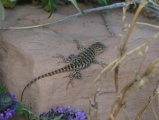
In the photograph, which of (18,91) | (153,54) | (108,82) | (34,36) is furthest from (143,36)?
(18,91)

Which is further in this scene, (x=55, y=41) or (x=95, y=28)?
(x=95, y=28)

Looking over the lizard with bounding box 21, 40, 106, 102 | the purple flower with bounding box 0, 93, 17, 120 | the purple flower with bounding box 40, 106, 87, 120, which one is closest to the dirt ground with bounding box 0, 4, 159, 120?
the lizard with bounding box 21, 40, 106, 102

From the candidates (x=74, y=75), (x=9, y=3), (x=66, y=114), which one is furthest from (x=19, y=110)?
(x=9, y=3)

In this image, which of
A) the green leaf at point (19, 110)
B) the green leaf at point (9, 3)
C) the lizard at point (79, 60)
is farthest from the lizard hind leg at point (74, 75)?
the green leaf at point (9, 3)

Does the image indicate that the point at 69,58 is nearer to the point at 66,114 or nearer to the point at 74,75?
the point at 74,75

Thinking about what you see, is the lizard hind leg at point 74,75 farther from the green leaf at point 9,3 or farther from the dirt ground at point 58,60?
the green leaf at point 9,3

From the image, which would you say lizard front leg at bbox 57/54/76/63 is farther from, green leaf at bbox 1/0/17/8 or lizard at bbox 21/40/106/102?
green leaf at bbox 1/0/17/8

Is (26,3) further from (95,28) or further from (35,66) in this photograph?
(35,66)
